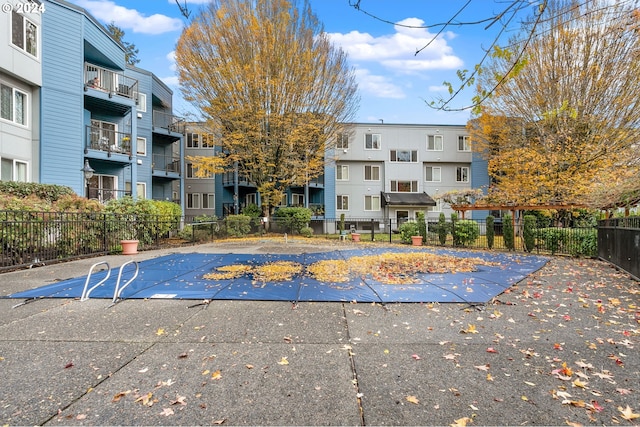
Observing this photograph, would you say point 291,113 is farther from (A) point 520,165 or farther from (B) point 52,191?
(A) point 520,165

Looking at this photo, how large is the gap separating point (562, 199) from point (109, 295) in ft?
61.8

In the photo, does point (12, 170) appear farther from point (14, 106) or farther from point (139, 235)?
point (139, 235)

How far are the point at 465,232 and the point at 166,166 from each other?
19904 mm

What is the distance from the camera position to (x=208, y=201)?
2736 centimetres

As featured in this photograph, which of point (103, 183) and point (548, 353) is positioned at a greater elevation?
point (103, 183)

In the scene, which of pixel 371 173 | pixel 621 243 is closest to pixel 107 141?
pixel 371 173

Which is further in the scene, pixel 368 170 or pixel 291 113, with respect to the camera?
pixel 368 170

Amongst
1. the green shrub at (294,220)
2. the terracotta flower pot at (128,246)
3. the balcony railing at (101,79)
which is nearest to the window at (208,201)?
the green shrub at (294,220)

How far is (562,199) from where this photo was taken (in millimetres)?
15750

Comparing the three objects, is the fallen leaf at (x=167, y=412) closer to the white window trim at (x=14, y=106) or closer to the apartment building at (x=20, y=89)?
the apartment building at (x=20, y=89)

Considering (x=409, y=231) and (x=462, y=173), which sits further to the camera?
(x=462, y=173)

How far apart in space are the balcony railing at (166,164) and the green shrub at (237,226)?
→ 22.9ft

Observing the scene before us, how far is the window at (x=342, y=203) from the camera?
90.3 feet

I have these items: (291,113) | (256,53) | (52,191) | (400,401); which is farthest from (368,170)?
(400,401)
